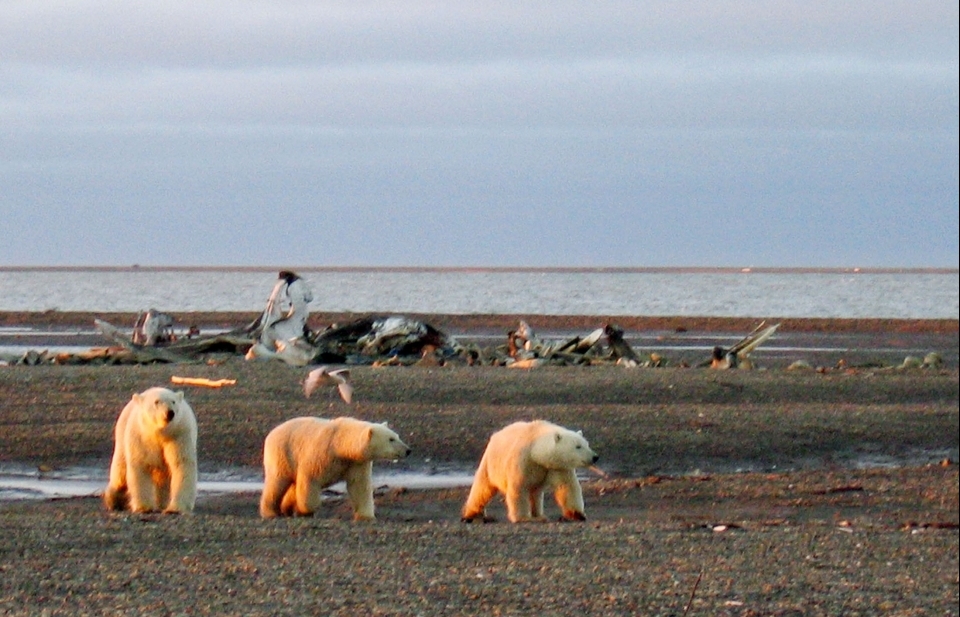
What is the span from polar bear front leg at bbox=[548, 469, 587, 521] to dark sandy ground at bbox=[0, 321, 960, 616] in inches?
9.5

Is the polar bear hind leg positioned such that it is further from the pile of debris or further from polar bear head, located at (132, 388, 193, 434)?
the pile of debris

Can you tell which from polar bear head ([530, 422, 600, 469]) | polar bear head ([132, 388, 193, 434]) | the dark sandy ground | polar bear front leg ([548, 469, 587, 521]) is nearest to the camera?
the dark sandy ground

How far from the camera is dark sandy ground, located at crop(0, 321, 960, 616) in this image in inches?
221

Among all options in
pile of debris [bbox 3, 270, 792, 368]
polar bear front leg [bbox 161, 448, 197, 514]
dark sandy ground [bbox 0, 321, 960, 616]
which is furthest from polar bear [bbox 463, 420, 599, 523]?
pile of debris [bbox 3, 270, 792, 368]

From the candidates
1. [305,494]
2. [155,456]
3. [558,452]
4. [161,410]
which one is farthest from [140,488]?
[558,452]

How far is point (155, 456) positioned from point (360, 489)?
1460mm

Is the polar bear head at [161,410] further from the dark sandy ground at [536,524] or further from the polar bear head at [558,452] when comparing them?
the polar bear head at [558,452]

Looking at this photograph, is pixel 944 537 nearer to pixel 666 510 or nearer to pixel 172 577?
pixel 666 510

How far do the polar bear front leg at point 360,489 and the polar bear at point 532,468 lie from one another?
0.60 meters

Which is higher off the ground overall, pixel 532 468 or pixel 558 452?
pixel 558 452

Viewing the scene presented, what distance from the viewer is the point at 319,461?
805 centimetres

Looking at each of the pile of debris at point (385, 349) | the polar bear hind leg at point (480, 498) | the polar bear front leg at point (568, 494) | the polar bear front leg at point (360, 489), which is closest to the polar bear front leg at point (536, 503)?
the polar bear front leg at point (568, 494)

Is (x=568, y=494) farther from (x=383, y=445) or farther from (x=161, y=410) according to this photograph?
(x=161, y=410)

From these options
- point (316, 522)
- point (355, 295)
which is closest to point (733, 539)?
point (316, 522)
